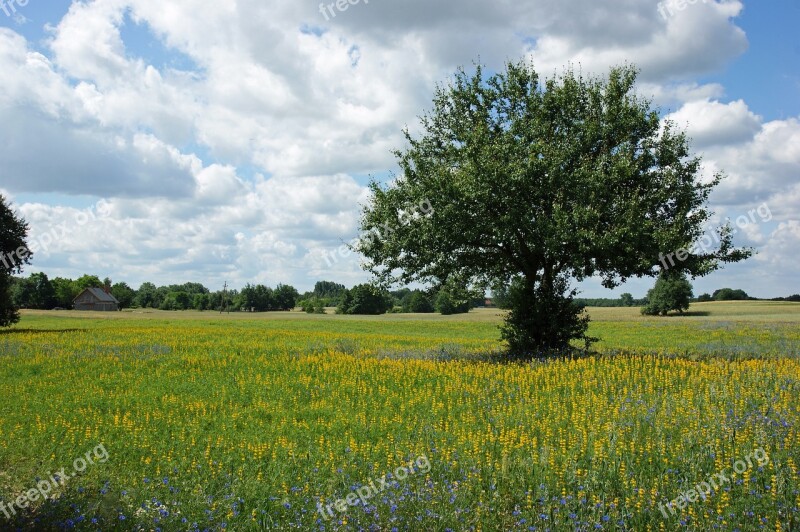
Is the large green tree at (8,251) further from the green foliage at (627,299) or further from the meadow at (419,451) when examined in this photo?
the green foliage at (627,299)

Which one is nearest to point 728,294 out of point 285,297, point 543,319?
point 285,297

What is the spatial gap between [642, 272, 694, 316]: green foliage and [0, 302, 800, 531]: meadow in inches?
3241

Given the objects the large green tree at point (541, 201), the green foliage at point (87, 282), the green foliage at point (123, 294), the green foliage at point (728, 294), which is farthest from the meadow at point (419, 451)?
the green foliage at point (123, 294)

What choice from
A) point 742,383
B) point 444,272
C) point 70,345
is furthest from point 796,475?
point 70,345

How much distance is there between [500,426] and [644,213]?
45.1 feet

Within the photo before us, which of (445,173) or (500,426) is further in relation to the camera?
(445,173)

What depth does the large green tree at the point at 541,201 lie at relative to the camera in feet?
66.4

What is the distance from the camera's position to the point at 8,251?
4456cm

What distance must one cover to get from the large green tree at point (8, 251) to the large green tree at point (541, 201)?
35.7 metres

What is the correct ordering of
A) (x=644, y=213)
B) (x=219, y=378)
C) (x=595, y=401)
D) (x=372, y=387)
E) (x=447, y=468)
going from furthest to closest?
(x=644, y=213)
(x=219, y=378)
(x=372, y=387)
(x=595, y=401)
(x=447, y=468)

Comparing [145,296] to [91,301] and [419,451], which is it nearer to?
[91,301]

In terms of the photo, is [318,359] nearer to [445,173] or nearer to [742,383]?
[445,173]

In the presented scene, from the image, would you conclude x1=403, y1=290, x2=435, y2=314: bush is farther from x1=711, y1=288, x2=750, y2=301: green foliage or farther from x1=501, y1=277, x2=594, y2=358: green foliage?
x1=501, y1=277, x2=594, y2=358: green foliage

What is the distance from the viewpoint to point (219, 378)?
59.0 feet
